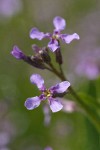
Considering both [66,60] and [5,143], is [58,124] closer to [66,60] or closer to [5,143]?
[5,143]

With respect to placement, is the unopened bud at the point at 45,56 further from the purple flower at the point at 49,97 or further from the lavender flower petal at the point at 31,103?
the lavender flower petal at the point at 31,103

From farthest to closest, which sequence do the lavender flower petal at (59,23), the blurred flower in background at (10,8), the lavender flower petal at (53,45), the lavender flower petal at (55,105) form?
1. the blurred flower in background at (10,8)
2. the lavender flower petal at (59,23)
3. the lavender flower petal at (53,45)
4. the lavender flower petal at (55,105)

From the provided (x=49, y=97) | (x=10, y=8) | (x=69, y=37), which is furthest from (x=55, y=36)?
(x=10, y=8)

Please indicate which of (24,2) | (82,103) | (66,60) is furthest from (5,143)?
(24,2)

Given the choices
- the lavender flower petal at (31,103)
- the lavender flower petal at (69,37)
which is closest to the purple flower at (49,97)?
the lavender flower petal at (31,103)

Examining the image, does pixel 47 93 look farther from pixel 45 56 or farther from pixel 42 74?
pixel 42 74

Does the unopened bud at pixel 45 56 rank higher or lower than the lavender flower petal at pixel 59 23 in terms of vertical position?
lower

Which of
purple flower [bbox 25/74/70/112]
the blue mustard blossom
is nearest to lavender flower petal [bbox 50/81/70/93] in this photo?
purple flower [bbox 25/74/70/112]

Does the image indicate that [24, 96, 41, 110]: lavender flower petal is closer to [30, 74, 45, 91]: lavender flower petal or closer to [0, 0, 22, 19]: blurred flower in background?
[30, 74, 45, 91]: lavender flower petal
